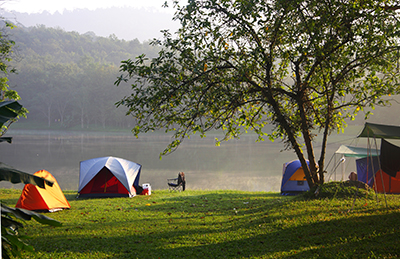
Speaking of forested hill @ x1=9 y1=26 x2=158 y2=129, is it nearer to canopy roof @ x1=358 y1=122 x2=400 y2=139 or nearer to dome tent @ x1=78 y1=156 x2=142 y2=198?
dome tent @ x1=78 y1=156 x2=142 y2=198

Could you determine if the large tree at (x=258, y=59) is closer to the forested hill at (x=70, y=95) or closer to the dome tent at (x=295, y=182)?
the dome tent at (x=295, y=182)

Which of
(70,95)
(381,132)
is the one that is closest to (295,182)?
(381,132)

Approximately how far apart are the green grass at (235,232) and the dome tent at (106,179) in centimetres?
352

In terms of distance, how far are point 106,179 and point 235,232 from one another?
330 inches

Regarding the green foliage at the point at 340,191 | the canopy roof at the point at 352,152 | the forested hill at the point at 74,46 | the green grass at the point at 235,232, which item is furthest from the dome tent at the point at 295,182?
the forested hill at the point at 74,46

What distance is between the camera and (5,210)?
262 cm

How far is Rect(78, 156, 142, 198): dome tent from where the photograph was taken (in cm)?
1313

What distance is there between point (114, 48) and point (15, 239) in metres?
149

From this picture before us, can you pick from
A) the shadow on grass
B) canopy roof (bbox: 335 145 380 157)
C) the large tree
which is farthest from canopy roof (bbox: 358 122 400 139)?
canopy roof (bbox: 335 145 380 157)

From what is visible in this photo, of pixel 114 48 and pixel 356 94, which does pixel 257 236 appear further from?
pixel 114 48

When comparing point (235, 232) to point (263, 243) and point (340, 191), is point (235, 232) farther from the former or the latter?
point (340, 191)

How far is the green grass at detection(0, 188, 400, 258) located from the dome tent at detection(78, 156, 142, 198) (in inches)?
139

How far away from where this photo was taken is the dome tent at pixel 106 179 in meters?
13.1

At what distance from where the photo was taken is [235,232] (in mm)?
6598
